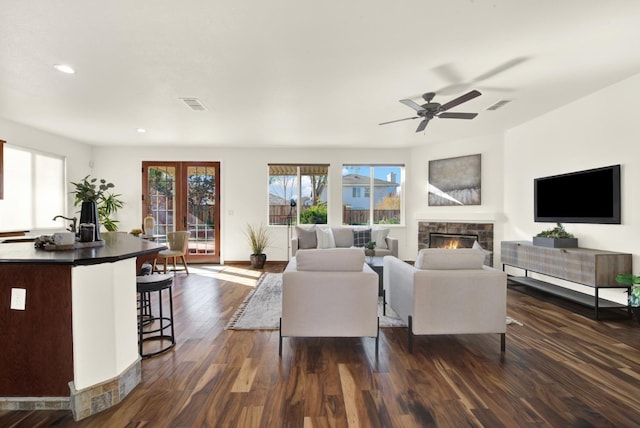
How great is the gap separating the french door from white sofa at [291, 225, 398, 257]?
7.00 feet

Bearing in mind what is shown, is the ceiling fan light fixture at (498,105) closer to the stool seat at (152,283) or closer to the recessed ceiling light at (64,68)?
the stool seat at (152,283)

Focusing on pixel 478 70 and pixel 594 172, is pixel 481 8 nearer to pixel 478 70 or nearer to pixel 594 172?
pixel 478 70

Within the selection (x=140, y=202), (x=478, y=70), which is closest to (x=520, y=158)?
(x=478, y=70)

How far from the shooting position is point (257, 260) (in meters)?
6.46

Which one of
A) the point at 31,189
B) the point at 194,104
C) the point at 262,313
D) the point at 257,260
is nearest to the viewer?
the point at 262,313

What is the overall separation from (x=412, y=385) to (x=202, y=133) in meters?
5.19

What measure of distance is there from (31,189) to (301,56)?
17.9 ft

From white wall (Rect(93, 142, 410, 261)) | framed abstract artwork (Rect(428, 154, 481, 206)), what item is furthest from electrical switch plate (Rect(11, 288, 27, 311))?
framed abstract artwork (Rect(428, 154, 481, 206))

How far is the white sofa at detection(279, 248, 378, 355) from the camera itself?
2533 mm

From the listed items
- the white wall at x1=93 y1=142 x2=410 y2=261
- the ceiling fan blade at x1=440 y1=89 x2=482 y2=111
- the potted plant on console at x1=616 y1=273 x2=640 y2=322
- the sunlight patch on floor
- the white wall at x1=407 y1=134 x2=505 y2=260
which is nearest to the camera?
the potted plant on console at x1=616 y1=273 x2=640 y2=322

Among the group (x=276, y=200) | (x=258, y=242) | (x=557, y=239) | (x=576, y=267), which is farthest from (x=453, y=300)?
(x=276, y=200)

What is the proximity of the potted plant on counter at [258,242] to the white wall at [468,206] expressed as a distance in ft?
10.6

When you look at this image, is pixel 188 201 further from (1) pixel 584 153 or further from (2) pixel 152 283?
(1) pixel 584 153

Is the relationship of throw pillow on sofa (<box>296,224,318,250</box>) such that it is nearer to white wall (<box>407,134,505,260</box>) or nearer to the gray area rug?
the gray area rug
